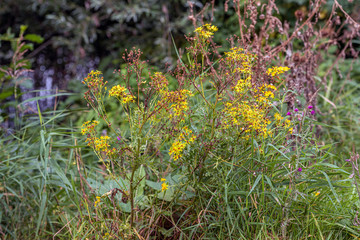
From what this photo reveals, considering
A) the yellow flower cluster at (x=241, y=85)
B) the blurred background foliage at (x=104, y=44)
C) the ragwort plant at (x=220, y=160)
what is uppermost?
the yellow flower cluster at (x=241, y=85)

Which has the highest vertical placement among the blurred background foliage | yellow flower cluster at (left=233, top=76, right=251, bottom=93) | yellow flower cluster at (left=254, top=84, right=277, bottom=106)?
yellow flower cluster at (left=233, top=76, right=251, bottom=93)

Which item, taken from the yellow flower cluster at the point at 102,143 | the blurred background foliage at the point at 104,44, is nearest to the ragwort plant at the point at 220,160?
the yellow flower cluster at the point at 102,143

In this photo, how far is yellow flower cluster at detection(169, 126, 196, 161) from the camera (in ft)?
5.14

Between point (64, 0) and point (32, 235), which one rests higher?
point (64, 0)

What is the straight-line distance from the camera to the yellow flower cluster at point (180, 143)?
1567 millimetres

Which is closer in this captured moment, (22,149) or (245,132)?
(245,132)

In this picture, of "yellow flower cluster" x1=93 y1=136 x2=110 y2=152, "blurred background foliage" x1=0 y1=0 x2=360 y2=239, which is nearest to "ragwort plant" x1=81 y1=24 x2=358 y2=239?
"yellow flower cluster" x1=93 y1=136 x2=110 y2=152

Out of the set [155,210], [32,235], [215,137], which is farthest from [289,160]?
[32,235]

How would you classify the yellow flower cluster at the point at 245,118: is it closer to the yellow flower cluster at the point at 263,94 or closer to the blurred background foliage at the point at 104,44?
the yellow flower cluster at the point at 263,94

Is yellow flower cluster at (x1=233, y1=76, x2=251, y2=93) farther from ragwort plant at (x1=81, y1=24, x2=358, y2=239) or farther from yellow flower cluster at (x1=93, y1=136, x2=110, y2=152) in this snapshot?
yellow flower cluster at (x1=93, y1=136, x2=110, y2=152)

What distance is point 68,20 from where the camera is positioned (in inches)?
193

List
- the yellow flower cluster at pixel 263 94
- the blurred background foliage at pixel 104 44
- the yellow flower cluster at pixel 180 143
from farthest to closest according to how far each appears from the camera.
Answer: the blurred background foliage at pixel 104 44 → the yellow flower cluster at pixel 263 94 → the yellow flower cluster at pixel 180 143

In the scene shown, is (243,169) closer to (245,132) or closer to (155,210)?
(245,132)

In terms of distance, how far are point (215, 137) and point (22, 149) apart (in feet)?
5.55
